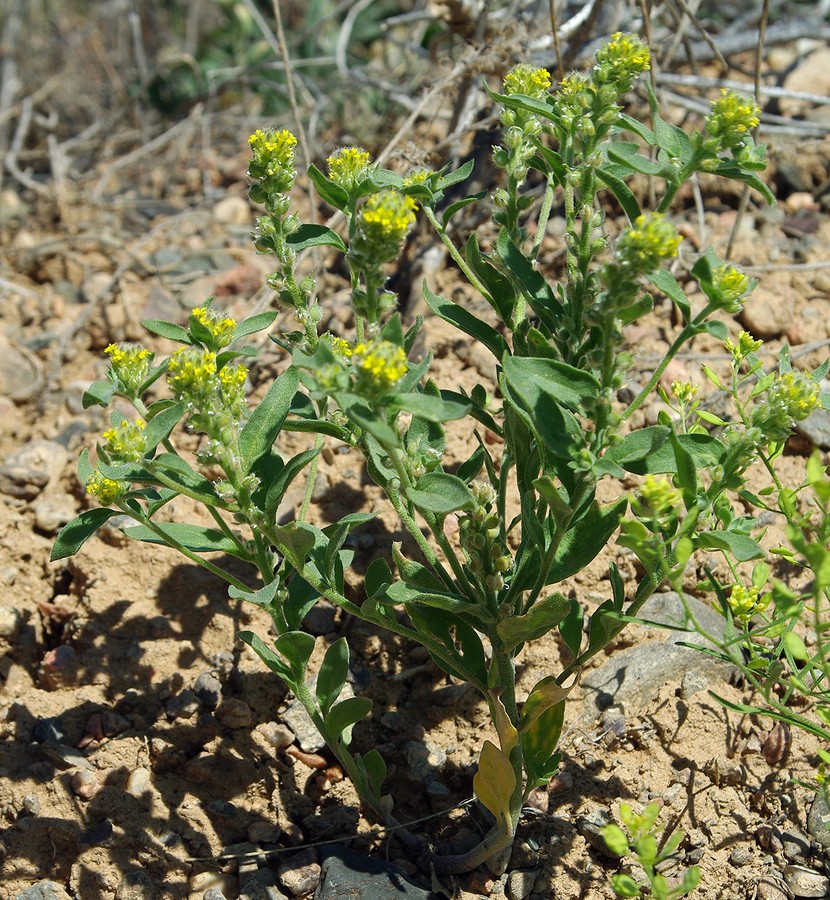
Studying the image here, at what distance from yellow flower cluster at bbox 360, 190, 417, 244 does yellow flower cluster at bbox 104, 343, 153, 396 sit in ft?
2.03

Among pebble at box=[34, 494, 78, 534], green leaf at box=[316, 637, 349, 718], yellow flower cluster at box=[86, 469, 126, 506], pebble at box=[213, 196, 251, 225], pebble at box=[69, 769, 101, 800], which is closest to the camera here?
yellow flower cluster at box=[86, 469, 126, 506]

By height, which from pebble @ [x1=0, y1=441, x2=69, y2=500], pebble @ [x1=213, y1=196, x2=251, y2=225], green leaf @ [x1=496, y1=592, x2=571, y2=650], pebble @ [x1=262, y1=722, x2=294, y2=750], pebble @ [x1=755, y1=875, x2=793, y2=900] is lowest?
pebble @ [x1=755, y1=875, x2=793, y2=900]

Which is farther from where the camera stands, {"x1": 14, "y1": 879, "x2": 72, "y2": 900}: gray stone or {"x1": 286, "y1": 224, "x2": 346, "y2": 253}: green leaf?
{"x1": 14, "y1": 879, "x2": 72, "y2": 900}: gray stone

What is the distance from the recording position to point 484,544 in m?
2.06

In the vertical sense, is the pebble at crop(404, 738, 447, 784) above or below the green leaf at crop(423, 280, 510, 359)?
below

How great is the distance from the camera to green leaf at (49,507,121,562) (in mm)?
2145

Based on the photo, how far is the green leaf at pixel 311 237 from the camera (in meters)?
2.22

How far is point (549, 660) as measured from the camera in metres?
2.85

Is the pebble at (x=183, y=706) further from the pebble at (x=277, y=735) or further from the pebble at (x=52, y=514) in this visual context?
the pebble at (x=52, y=514)

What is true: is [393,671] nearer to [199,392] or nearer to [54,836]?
[54,836]

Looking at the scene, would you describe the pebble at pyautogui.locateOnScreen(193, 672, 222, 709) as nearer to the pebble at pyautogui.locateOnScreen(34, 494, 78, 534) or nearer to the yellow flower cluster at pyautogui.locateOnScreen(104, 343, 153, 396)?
the pebble at pyautogui.locateOnScreen(34, 494, 78, 534)

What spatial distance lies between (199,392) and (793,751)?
1843 millimetres

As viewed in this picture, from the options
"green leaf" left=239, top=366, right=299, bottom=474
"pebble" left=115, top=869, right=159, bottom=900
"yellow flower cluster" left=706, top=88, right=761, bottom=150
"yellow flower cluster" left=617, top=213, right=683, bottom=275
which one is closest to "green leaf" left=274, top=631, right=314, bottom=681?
"green leaf" left=239, top=366, right=299, bottom=474

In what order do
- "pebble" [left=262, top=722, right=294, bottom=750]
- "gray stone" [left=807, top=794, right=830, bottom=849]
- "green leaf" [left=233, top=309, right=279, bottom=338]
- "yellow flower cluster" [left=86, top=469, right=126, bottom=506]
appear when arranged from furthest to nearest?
"pebble" [left=262, top=722, right=294, bottom=750]
"gray stone" [left=807, top=794, right=830, bottom=849]
"green leaf" [left=233, top=309, right=279, bottom=338]
"yellow flower cluster" [left=86, top=469, right=126, bottom=506]
